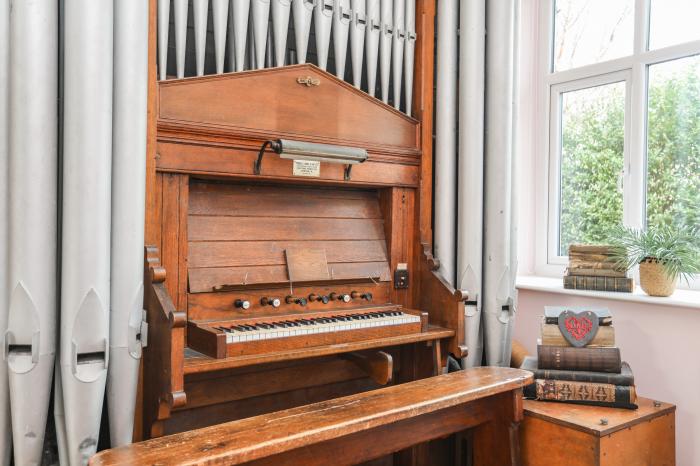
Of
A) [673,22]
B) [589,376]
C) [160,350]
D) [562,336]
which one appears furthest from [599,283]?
[160,350]

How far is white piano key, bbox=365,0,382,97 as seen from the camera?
2.74 metres

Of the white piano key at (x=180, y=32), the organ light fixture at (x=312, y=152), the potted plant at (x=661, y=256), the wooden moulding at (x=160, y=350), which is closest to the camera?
the wooden moulding at (x=160, y=350)

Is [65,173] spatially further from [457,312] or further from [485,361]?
[485,361]

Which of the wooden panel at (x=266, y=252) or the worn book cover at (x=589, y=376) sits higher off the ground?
the wooden panel at (x=266, y=252)

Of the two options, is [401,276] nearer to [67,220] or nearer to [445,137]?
[445,137]

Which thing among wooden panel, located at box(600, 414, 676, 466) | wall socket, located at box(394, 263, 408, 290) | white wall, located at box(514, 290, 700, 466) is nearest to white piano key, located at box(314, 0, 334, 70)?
wall socket, located at box(394, 263, 408, 290)

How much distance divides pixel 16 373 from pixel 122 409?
0.35m

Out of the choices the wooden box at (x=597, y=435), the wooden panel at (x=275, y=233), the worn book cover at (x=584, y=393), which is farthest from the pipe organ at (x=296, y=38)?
the wooden box at (x=597, y=435)

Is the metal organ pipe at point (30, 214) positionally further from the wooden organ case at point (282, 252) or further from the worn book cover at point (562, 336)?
the worn book cover at point (562, 336)

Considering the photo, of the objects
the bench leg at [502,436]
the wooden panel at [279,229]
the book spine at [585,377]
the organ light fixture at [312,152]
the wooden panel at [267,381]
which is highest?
the organ light fixture at [312,152]

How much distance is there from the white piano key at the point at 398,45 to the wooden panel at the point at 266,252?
2.27ft

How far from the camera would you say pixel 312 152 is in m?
2.39

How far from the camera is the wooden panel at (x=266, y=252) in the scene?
2412 mm

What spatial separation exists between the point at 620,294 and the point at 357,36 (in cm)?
173
